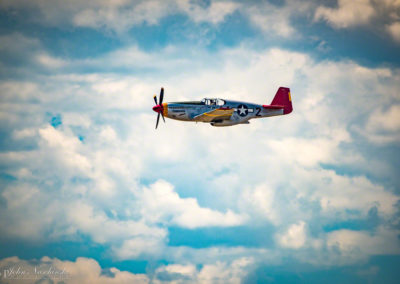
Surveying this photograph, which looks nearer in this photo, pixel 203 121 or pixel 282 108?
pixel 203 121

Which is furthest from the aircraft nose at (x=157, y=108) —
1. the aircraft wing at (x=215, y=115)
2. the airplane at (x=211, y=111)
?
the aircraft wing at (x=215, y=115)

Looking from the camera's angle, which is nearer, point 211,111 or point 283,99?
point 211,111

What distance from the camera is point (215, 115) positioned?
67.5 meters

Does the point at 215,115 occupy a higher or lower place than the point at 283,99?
lower

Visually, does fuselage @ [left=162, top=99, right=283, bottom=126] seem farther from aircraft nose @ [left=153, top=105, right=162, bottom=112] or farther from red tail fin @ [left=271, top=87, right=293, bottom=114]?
red tail fin @ [left=271, top=87, right=293, bottom=114]

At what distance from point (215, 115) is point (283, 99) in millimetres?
14177

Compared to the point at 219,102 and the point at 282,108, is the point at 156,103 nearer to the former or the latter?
the point at 219,102

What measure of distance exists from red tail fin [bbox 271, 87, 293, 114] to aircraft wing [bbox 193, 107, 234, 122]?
10.5 metres

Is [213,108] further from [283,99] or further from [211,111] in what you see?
[283,99]

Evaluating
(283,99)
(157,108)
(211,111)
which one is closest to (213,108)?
(211,111)

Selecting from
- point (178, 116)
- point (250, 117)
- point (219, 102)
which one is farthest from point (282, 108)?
point (178, 116)

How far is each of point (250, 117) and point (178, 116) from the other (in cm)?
Result: 1098

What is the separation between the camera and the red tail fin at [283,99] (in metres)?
76.0

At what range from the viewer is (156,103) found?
6788 centimetres
